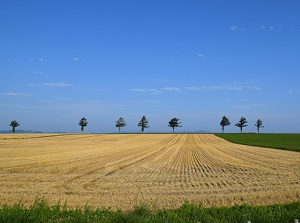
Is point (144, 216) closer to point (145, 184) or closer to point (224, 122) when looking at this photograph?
point (145, 184)

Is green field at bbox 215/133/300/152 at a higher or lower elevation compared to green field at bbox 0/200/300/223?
higher

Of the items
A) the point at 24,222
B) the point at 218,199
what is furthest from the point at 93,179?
the point at 24,222

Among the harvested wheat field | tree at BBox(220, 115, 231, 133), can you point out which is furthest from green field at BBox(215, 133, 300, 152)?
tree at BBox(220, 115, 231, 133)

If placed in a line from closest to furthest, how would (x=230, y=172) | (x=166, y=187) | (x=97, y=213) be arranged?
1. (x=97, y=213)
2. (x=166, y=187)
3. (x=230, y=172)

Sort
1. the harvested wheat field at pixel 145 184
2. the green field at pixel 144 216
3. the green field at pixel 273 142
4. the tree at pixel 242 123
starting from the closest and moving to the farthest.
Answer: the green field at pixel 144 216
the harvested wheat field at pixel 145 184
the green field at pixel 273 142
the tree at pixel 242 123

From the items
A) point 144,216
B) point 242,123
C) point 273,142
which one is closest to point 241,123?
point 242,123

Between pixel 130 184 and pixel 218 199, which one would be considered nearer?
pixel 218 199

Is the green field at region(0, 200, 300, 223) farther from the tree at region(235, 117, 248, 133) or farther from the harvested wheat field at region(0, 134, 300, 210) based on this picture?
the tree at region(235, 117, 248, 133)

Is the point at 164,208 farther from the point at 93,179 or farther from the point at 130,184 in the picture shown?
the point at 93,179

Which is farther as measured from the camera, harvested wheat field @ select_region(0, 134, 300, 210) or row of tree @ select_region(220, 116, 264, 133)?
row of tree @ select_region(220, 116, 264, 133)

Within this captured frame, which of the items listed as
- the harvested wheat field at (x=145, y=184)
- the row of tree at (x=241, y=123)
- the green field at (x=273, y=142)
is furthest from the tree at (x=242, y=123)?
the harvested wheat field at (x=145, y=184)

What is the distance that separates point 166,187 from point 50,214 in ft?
30.7

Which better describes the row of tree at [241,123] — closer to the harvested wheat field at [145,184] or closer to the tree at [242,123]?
the tree at [242,123]

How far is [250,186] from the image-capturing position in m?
20.3
